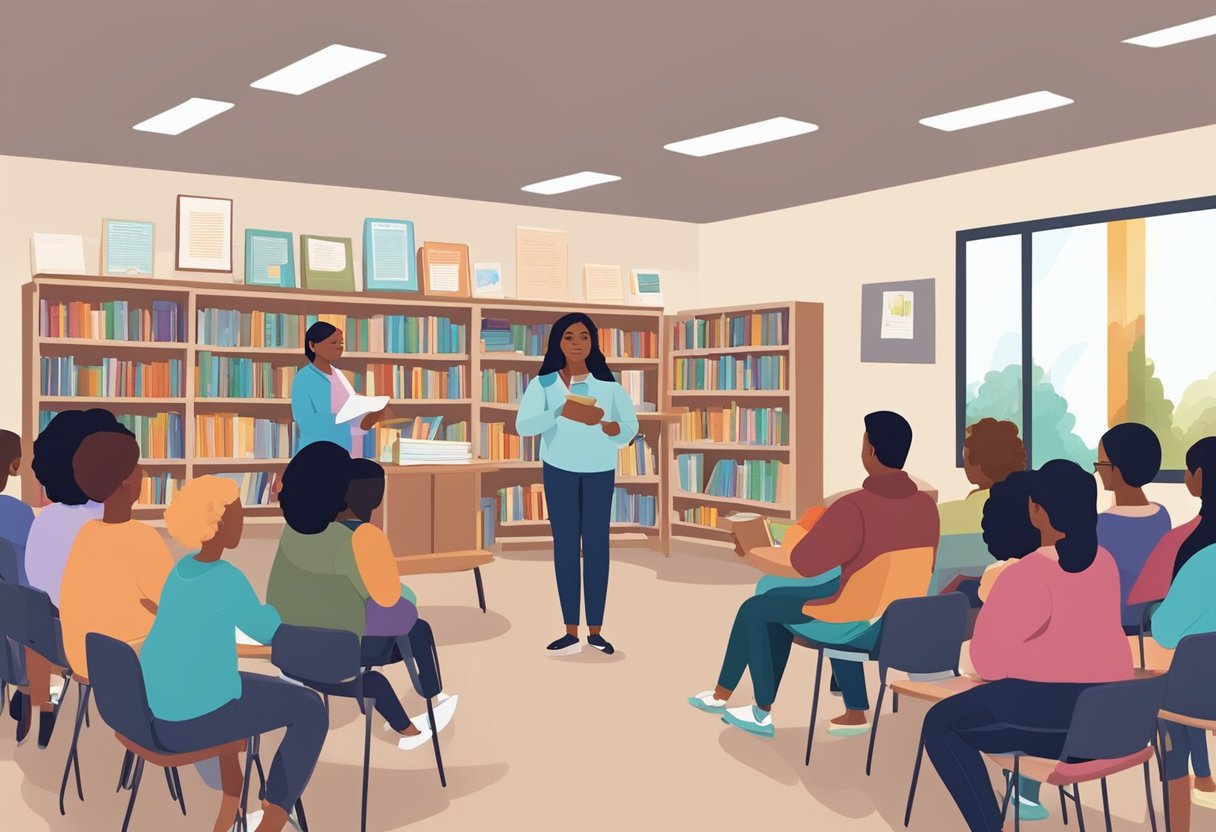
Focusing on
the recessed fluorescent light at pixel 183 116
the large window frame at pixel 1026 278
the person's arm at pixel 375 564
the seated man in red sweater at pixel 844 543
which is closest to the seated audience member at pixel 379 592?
the person's arm at pixel 375 564

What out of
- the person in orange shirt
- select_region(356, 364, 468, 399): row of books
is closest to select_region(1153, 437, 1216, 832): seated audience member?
the person in orange shirt

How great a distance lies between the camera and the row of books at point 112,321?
835 cm

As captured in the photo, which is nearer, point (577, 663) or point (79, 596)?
point (79, 596)

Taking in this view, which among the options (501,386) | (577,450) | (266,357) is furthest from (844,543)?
(266,357)

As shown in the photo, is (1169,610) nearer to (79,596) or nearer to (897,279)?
(79,596)

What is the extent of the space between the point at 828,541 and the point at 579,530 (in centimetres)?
204

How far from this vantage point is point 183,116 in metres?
7.98

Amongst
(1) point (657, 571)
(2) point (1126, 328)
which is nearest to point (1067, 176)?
(2) point (1126, 328)

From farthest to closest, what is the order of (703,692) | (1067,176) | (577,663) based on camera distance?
1. (1067,176)
2. (577,663)
3. (703,692)

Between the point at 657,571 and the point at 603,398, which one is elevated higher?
the point at 603,398

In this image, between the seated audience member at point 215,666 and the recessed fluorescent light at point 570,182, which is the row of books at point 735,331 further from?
the seated audience member at point 215,666

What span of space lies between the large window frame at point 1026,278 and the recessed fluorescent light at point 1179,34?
7.99 ft

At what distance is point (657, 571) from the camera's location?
27.7 ft

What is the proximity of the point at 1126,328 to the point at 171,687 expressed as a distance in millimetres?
7877
